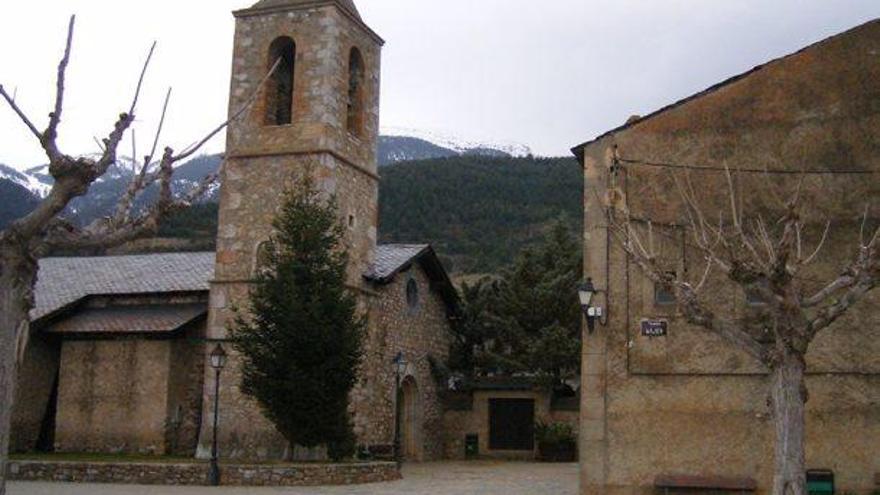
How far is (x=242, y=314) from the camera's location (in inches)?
987

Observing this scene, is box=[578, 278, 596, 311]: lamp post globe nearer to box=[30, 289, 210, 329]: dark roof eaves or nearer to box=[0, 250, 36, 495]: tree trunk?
box=[0, 250, 36, 495]: tree trunk

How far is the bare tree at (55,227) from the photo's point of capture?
8.59 metres

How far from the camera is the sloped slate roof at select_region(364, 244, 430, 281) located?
27.5 metres

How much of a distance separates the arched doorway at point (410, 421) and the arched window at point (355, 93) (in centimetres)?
760

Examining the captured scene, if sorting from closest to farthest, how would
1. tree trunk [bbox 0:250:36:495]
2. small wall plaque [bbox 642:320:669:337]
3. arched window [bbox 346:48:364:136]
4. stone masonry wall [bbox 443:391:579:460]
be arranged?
tree trunk [bbox 0:250:36:495], small wall plaque [bbox 642:320:669:337], arched window [bbox 346:48:364:136], stone masonry wall [bbox 443:391:579:460]

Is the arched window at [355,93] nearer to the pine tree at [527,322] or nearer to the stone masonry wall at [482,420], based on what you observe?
the pine tree at [527,322]

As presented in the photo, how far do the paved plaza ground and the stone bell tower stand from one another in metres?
4.60

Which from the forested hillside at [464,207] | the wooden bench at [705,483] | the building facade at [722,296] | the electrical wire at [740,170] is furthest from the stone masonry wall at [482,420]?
the forested hillside at [464,207]

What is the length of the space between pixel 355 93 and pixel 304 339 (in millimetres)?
9353

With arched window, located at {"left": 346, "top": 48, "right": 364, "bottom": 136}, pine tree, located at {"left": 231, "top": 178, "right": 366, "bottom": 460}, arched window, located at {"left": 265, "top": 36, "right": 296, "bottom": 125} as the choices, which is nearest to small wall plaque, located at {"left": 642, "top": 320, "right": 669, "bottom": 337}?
pine tree, located at {"left": 231, "top": 178, "right": 366, "bottom": 460}

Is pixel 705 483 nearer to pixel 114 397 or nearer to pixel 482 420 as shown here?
pixel 482 420

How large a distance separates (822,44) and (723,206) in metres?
3.14

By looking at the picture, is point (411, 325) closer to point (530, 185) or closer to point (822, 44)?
point (822, 44)

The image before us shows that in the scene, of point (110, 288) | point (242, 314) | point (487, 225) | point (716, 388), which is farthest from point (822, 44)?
point (487, 225)
